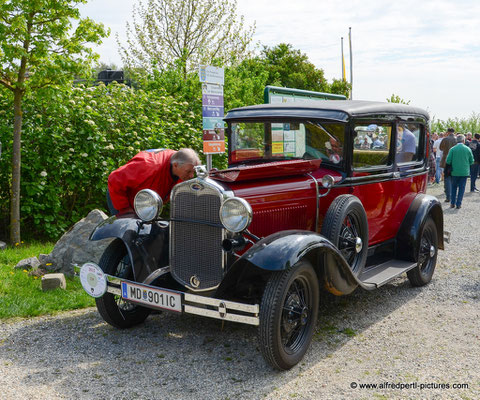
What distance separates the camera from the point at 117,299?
4246 mm

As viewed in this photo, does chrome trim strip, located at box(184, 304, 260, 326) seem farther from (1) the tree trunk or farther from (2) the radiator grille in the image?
(1) the tree trunk

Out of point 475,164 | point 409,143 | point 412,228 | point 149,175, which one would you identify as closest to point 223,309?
point 149,175

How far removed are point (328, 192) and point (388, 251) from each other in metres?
1.53

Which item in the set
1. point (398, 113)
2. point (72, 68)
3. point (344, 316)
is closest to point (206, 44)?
point (72, 68)

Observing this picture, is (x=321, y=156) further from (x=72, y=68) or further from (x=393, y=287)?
(x=72, y=68)

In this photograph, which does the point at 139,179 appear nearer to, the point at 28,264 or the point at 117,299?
the point at 117,299

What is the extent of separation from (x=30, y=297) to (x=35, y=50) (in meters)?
3.15

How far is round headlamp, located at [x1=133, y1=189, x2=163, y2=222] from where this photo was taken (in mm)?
3879

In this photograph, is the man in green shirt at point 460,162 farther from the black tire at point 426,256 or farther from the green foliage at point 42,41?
the green foliage at point 42,41

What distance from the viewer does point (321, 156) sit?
4.59m

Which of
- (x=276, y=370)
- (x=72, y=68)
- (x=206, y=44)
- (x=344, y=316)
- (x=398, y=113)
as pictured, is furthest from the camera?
(x=206, y=44)

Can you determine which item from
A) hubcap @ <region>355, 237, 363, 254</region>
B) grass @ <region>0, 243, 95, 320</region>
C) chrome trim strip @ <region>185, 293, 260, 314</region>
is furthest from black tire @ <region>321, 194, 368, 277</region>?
grass @ <region>0, 243, 95, 320</region>

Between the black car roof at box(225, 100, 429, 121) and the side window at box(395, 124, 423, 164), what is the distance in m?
0.17

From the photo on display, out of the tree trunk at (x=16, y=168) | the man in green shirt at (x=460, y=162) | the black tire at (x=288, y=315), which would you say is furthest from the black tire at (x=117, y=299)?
the man in green shirt at (x=460, y=162)
